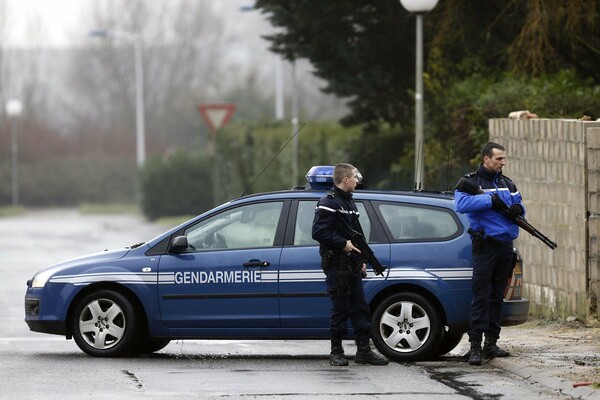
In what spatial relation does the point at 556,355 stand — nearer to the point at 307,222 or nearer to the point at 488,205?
the point at 488,205

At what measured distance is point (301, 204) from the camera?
12.3 m

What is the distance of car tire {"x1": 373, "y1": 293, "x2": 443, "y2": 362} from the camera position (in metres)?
11.9

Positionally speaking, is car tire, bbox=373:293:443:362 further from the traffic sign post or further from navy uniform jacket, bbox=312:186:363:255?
the traffic sign post

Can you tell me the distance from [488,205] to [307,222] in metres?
1.63

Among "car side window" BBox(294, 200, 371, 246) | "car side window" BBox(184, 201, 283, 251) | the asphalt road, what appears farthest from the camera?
"car side window" BBox(184, 201, 283, 251)

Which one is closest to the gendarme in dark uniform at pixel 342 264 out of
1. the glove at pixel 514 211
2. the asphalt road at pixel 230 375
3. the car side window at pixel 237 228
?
the asphalt road at pixel 230 375

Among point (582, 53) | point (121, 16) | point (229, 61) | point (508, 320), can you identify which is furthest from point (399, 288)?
point (229, 61)

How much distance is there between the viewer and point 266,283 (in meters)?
12.0

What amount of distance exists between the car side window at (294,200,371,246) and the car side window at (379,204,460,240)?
0.52ft

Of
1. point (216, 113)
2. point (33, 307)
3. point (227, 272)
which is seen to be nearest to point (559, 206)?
point (227, 272)

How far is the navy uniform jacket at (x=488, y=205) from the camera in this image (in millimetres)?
11383

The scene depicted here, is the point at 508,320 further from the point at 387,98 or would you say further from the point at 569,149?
the point at 387,98

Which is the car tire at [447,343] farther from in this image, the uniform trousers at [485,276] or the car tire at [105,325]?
the car tire at [105,325]

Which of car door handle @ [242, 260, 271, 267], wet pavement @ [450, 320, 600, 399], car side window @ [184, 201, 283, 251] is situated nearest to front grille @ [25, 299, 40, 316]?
car side window @ [184, 201, 283, 251]
